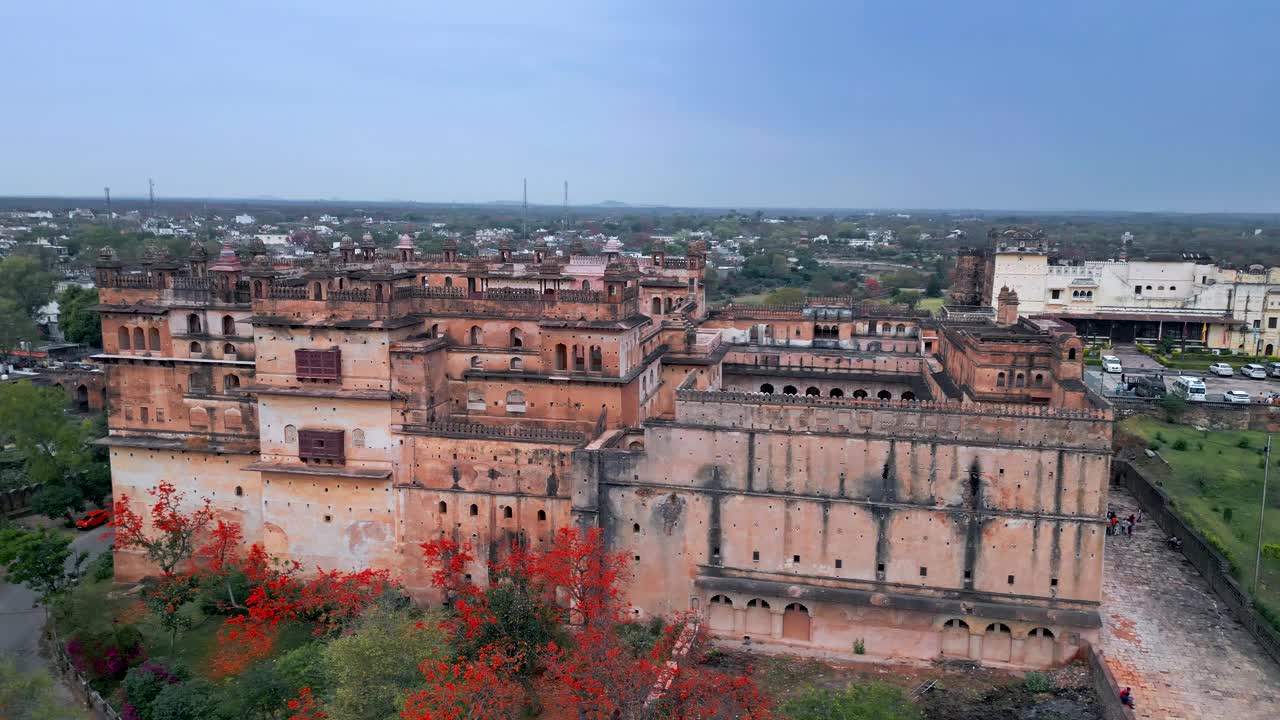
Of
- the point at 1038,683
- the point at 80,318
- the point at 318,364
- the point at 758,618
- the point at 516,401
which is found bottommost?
the point at 1038,683

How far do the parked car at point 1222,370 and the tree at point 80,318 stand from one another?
301 feet

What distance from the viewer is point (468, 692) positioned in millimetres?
26500

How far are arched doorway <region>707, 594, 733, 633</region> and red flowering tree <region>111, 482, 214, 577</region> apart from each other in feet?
70.3

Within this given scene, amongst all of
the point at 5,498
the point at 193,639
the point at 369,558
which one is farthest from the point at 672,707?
the point at 5,498

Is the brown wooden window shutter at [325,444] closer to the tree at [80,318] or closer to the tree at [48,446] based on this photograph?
the tree at [48,446]

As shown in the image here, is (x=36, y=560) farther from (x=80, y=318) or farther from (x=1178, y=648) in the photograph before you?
(x=80, y=318)

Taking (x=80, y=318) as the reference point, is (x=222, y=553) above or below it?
below

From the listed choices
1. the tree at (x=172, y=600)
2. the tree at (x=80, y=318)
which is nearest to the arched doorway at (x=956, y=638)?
the tree at (x=172, y=600)

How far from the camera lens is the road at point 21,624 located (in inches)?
1403

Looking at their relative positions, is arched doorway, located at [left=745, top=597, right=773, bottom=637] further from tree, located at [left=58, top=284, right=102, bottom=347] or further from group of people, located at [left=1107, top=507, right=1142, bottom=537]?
tree, located at [left=58, top=284, right=102, bottom=347]

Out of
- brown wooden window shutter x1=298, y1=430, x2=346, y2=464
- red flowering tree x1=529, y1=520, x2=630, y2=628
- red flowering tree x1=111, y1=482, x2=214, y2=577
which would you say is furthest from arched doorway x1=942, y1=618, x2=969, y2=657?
red flowering tree x1=111, y1=482, x2=214, y2=577

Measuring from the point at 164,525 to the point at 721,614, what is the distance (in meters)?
22.9

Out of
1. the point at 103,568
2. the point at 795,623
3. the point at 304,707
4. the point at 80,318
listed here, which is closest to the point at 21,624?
the point at 103,568

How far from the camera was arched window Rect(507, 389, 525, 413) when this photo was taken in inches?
1526
